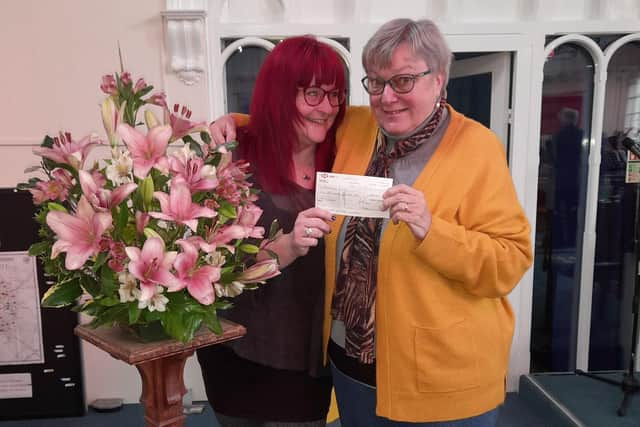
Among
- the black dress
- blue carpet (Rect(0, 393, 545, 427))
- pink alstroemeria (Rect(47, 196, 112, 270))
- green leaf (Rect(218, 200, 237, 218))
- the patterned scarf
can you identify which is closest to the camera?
pink alstroemeria (Rect(47, 196, 112, 270))

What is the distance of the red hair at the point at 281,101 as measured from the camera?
4.18 feet

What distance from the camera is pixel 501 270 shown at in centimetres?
113

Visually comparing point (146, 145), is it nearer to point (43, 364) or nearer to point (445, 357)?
point (445, 357)

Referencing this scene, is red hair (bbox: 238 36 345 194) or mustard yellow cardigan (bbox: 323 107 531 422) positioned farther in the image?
red hair (bbox: 238 36 345 194)

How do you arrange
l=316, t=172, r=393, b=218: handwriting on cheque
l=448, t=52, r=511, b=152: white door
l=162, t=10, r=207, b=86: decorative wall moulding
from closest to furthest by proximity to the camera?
Result: 1. l=316, t=172, r=393, b=218: handwriting on cheque
2. l=162, t=10, r=207, b=86: decorative wall moulding
3. l=448, t=52, r=511, b=152: white door

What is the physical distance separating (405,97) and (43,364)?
8.20ft

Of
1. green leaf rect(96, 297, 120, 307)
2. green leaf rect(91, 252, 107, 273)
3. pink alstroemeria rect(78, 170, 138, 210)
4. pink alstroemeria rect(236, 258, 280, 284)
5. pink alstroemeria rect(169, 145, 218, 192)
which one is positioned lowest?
green leaf rect(96, 297, 120, 307)

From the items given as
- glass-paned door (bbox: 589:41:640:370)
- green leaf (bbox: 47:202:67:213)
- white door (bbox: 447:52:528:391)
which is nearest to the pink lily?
green leaf (bbox: 47:202:67:213)

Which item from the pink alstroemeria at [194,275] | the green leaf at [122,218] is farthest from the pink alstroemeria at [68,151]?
the pink alstroemeria at [194,275]

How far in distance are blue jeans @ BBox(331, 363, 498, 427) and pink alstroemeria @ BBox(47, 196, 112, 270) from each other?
79 centimetres

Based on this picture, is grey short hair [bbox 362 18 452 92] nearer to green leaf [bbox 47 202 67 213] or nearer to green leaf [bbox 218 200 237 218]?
green leaf [bbox 218 200 237 218]

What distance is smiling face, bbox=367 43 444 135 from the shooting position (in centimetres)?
116

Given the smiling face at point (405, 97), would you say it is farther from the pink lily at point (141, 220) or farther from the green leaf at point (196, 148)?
the pink lily at point (141, 220)

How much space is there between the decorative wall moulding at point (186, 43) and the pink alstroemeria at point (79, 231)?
6.32 feet
